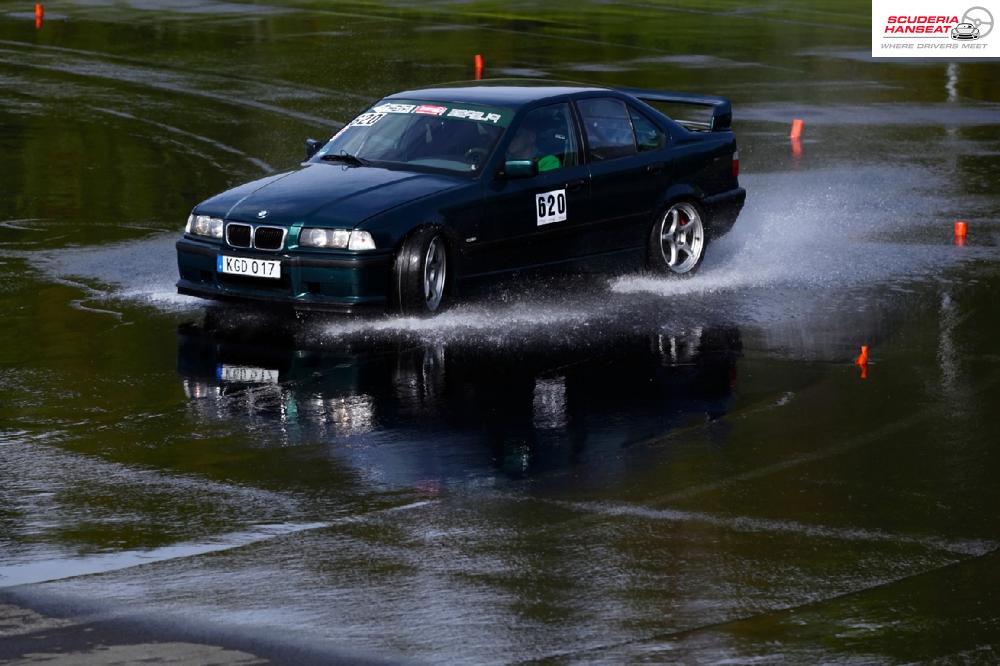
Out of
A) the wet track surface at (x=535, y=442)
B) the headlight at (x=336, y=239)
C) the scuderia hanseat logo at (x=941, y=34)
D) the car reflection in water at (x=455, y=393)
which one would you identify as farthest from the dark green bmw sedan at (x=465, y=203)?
the scuderia hanseat logo at (x=941, y=34)

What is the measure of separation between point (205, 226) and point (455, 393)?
8.85ft

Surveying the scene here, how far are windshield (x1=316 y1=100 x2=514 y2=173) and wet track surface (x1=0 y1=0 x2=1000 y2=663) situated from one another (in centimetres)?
100

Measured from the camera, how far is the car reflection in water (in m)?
8.67

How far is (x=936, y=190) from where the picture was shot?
57.4 feet

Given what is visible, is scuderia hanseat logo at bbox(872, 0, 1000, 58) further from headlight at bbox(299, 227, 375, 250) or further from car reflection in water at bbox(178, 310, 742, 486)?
headlight at bbox(299, 227, 375, 250)

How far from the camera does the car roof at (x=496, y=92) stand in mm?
12812

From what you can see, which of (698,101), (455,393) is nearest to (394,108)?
(698,101)

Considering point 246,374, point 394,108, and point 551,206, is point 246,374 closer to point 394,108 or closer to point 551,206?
point 551,206

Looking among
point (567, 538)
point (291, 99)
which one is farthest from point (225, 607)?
point (291, 99)

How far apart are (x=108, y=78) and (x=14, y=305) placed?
13.4 metres

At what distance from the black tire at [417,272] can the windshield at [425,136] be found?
80cm

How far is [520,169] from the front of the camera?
12.1 meters

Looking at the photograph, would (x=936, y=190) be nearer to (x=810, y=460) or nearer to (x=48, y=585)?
(x=810, y=460)

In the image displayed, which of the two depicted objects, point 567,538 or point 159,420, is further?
point 159,420
